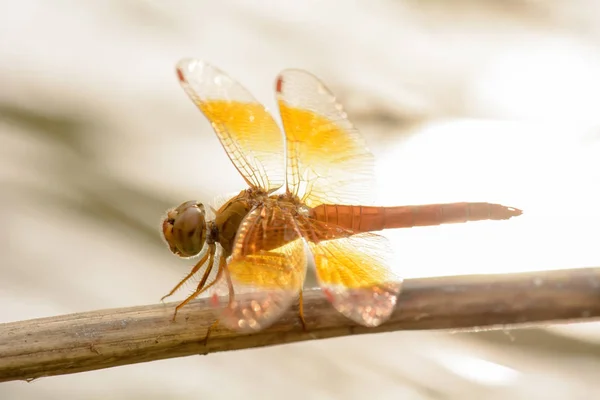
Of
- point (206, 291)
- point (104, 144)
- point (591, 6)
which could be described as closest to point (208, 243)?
point (206, 291)

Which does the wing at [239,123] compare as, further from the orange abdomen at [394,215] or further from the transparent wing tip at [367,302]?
the transparent wing tip at [367,302]

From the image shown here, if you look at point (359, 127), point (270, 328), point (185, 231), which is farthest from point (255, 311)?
point (359, 127)

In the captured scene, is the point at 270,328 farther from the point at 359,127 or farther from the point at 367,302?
the point at 359,127

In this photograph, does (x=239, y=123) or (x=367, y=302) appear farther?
(x=239, y=123)

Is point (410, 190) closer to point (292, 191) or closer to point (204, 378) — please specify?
point (292, 191)

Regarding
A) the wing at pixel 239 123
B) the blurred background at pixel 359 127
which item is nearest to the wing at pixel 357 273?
the wing at pixel 239 123
